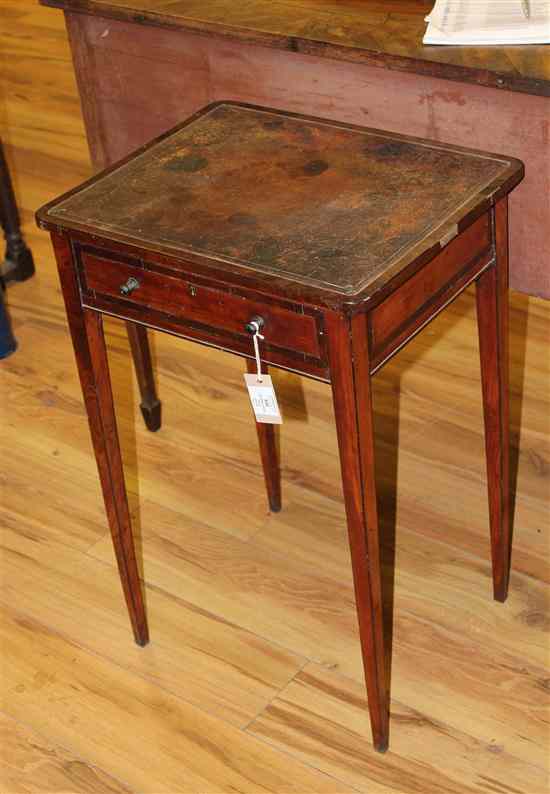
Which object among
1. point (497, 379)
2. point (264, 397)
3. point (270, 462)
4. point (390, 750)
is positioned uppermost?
point (264, 397)

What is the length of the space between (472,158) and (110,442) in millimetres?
586

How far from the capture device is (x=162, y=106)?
191 centimetres

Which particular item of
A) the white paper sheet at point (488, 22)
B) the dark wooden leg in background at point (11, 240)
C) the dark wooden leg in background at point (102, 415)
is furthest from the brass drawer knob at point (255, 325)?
the dark wooden leg in background at point (11, 240)

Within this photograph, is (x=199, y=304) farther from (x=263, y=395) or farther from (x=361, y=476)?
(x=361, y=476)

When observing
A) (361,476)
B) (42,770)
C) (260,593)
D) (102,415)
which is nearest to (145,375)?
(260,593)

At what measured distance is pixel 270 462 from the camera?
6.63ft

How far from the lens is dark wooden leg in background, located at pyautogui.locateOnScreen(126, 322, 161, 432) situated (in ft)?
6.92

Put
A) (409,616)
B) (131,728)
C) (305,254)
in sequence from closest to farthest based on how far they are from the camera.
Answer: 1. (305,254)
2. (131,728)
3. (409,616)

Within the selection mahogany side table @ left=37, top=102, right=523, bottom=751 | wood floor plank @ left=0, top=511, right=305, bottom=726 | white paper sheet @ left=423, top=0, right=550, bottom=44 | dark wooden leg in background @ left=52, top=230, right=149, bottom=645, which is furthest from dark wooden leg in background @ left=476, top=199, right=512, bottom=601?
dark wooden leg in background @ left=52, top=230, right=149, bottom=645

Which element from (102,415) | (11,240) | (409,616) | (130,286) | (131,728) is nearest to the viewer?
(130,286)

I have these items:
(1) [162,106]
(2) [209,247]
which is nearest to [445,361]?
(1) [162,106]

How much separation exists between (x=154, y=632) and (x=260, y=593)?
174 millimetres

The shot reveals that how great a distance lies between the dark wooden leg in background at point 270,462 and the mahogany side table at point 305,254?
0.37 m

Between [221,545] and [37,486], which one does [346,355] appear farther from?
[37,486]
